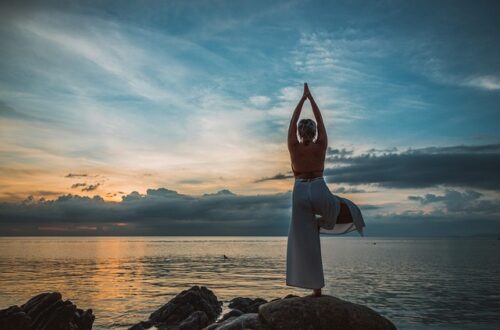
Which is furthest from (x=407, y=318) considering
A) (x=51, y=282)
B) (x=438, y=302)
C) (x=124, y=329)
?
(x=51, y=282)

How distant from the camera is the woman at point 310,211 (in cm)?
947

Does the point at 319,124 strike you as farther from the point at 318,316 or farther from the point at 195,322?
the point at 195,322

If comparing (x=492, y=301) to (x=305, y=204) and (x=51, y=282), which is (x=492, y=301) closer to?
(x=305, y=204)

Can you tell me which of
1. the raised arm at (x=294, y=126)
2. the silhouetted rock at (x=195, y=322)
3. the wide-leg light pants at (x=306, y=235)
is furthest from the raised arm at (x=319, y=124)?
the silhouetted rock at (x=195, y=322)

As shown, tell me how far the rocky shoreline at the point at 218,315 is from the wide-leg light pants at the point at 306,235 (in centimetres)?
105

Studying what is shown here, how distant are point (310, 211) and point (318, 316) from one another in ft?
8.79

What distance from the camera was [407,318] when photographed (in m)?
30.1

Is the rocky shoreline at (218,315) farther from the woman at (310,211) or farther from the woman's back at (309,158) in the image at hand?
the woman's back at (309,158)

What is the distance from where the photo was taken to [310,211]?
951 cm

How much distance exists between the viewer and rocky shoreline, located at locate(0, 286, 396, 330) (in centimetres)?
A: 1015

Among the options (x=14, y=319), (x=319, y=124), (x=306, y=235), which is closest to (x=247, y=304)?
(x=14, y=319)

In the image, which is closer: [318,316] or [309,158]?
[309,158]

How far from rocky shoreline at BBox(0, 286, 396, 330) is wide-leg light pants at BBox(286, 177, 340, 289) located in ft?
3.43

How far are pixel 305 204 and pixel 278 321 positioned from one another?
303 centimetres
